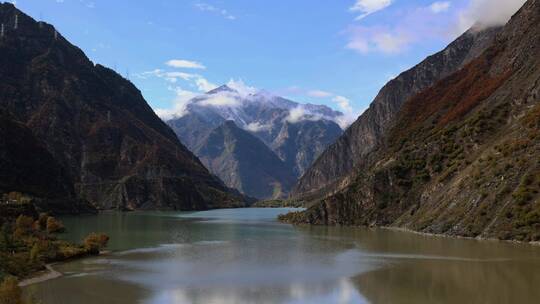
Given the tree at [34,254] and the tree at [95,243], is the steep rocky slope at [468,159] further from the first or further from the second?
the tree at [34,254]

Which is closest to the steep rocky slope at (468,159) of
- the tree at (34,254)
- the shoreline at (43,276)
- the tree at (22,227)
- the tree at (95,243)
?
the tree at (95,243)

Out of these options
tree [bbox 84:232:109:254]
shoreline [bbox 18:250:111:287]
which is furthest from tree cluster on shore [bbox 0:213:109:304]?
shoreline [bbox 18:250:111:287]

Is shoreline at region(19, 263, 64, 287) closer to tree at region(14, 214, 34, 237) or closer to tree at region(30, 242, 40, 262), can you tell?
tree at region(30, 242, 40, 262)

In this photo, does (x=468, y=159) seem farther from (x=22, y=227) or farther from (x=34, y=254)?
(x=34, y=254)

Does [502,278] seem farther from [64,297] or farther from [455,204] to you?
[455,204]

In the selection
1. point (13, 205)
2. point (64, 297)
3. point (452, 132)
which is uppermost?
point (452, 132)

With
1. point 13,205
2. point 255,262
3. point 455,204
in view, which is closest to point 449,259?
point 255,262
